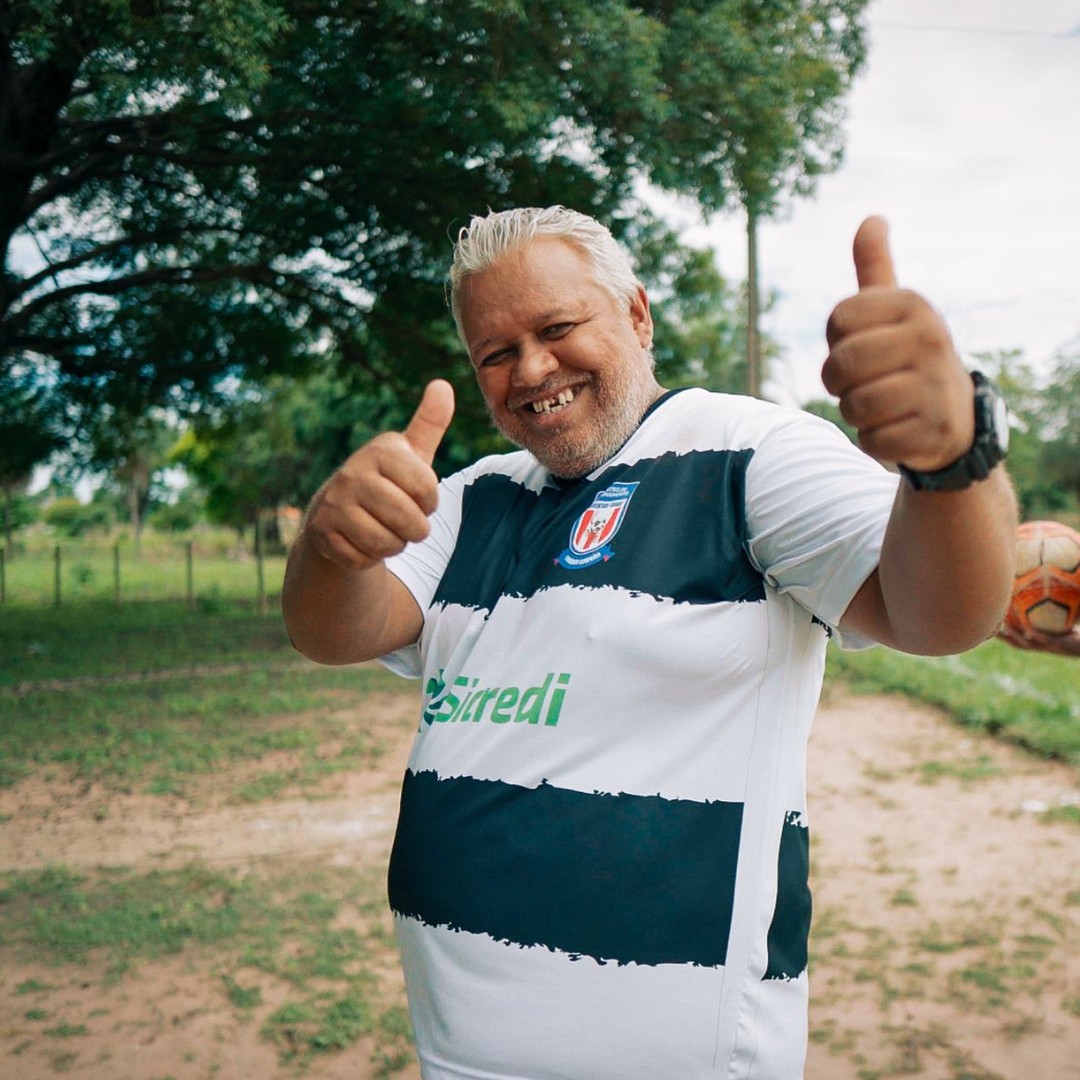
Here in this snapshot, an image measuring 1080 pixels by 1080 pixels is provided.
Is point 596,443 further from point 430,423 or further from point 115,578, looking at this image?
point 115,578

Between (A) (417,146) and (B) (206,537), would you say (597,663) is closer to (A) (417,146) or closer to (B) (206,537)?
(A) (417,146)

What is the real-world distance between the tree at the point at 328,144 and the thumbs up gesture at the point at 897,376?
525 cm

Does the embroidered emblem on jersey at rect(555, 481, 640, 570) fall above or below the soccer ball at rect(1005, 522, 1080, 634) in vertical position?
above

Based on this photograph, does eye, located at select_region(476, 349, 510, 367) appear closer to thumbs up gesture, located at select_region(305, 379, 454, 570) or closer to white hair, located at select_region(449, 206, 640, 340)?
white hair, located at select_region(449, 206, 640, 340)

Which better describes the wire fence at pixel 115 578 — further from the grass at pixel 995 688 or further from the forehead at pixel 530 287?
the forehead at pixel 530 287

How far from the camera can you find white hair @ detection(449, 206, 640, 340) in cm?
172

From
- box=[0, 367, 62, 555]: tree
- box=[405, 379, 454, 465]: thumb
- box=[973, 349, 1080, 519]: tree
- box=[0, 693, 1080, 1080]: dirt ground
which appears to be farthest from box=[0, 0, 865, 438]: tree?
box=[973, 349, 1080, 519]: tree

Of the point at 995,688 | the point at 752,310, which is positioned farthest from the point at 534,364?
the point at 752,310

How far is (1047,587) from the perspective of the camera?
2.66m

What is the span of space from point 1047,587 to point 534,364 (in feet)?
5.49

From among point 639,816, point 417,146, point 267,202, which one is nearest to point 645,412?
point 639,816

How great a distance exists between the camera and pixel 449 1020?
1.50m

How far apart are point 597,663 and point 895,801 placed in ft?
19.0

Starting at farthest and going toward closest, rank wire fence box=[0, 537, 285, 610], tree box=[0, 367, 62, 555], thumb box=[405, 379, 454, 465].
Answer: wire fence box=[0, 537, 285, 610] → tree box=[0, 367, 62, 555] → thumb box=[405, 379, 454, 465]
